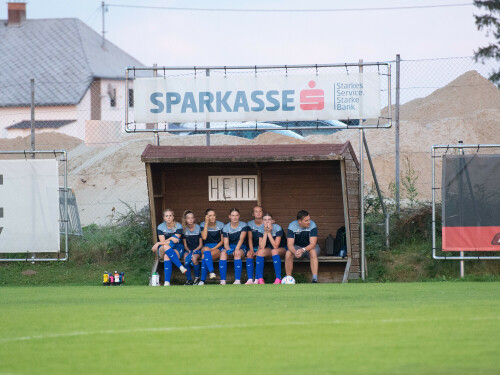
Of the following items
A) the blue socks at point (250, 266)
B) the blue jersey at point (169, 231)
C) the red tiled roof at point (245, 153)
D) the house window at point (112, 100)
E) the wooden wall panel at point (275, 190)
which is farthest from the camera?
the house window at point (112, 100)

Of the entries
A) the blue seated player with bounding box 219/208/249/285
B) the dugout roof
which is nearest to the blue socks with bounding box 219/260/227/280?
the blue seated player with bounding box 219/208/249/285

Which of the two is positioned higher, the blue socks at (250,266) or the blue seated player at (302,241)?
the blue seated player at (302,241)

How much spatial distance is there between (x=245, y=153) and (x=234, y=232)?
146 cm

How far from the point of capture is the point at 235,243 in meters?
15.4

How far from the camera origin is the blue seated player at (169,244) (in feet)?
49.7

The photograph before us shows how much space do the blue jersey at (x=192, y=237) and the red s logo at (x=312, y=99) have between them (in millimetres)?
2817

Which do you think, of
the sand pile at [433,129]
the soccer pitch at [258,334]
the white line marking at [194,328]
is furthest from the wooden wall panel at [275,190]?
the sand pile at [433,129]

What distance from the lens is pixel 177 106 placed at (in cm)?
1551

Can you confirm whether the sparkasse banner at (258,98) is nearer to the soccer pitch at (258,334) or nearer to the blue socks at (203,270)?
the blue socks at (203,270)

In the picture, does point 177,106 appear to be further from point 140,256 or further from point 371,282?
point 371,282

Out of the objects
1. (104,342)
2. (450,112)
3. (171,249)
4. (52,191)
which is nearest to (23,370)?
(104,342)

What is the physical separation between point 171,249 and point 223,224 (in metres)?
1.12

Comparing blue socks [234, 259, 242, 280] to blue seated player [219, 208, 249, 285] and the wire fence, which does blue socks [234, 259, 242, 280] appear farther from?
the wire fence

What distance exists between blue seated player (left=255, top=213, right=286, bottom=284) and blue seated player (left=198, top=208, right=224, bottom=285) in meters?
0.78
